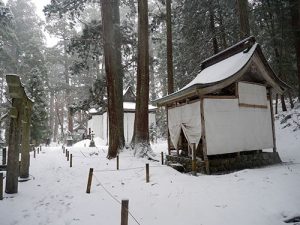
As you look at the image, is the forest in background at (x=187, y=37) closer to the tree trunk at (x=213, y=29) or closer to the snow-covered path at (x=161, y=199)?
the tree trunk at (x=213, y=29)

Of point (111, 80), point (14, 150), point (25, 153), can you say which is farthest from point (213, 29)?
point (14, 150)

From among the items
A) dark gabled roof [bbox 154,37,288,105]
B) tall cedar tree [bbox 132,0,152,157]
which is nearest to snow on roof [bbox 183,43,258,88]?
dark gabled roof [bbox 154,37,288,105]

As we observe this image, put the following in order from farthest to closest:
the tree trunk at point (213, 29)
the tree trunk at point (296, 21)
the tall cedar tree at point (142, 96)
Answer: the tree trunk at point (213, 29)
the tree trunk at point (296, 21)
the tall cedar tree at point (142, 96)

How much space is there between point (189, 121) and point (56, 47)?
41.2 meters

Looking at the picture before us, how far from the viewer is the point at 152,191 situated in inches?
309

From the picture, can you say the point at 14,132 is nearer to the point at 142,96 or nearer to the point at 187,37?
the point at 142,96

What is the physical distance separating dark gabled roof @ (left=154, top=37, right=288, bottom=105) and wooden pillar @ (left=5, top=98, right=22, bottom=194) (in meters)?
6.27

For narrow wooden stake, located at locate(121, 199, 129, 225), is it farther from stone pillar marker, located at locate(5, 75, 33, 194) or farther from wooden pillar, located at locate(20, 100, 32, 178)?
wooden pillar, located at locate(20, 100, 32, 178)

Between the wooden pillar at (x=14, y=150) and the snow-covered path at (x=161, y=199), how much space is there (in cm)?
39

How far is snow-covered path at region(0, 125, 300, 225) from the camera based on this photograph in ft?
18.9

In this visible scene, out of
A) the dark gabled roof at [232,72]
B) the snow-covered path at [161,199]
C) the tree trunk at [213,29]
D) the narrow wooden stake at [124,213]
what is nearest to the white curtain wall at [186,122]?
the dark gabled roof at [232,72]

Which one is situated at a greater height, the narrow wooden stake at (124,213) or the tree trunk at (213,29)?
the tree trunk at (213,29)

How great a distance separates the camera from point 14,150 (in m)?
7.85

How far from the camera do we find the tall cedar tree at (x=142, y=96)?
Result: 1327 cm
